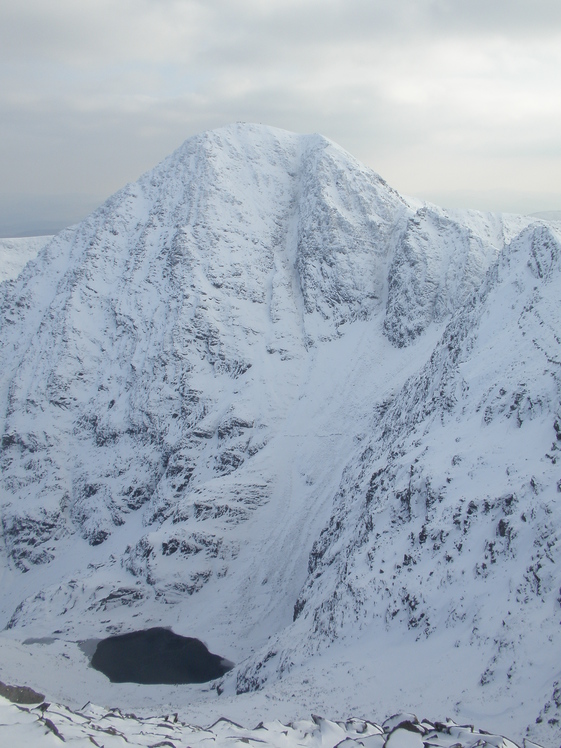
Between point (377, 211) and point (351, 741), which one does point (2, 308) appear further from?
point (351, 741)

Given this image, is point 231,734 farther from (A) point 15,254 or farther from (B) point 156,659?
(A) point 15,254

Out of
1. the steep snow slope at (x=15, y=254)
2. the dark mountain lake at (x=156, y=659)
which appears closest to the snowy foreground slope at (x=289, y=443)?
the dark mountain lake at (x=156, y=659)

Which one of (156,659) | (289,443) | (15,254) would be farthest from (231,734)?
(15,254)

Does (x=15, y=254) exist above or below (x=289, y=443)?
above

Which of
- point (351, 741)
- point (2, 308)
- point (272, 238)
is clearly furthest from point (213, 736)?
point (2, 308)

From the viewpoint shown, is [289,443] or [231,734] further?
[289,443]

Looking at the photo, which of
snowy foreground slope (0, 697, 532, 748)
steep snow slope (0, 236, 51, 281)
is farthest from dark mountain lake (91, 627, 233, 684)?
steep snow slope (0, 236, 51, 281)
